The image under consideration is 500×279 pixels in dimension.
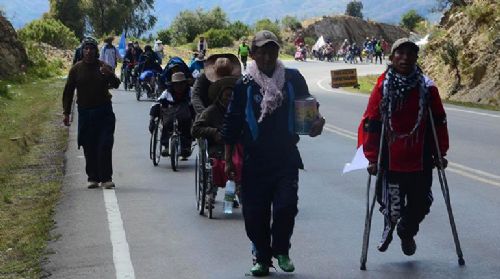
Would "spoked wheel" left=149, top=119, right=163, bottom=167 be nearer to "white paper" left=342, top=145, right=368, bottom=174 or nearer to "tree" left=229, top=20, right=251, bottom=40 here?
"white paper" left=342, top=145, right=368, bottom=174

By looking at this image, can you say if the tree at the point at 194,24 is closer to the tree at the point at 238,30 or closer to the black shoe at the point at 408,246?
the tree at the point at 238,30

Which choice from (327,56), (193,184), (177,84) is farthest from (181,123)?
(327,56)

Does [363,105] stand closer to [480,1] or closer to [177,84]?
[480,1]

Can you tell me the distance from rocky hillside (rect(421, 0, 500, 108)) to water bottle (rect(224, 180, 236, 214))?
22.8 meters

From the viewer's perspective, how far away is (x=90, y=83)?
14188mm

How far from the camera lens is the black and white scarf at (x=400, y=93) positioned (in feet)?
27.9

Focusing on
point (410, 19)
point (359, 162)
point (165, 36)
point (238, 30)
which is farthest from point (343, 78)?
point (410, 19)

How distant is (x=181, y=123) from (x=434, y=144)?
7789 millimetres

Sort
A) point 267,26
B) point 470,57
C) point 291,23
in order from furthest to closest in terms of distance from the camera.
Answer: point 291,23, point 267,26, point 470,57

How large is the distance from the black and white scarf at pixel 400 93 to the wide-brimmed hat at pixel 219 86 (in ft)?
11.1

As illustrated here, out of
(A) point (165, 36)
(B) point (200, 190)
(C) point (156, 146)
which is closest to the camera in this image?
(B) point (200, 190)

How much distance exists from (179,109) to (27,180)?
7.49 ft

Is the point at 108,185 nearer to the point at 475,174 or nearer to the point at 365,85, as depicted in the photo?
the point at 475,174

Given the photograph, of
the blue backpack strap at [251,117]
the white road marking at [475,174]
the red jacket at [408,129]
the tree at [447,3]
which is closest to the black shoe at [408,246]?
the red jacket at [408,129]
